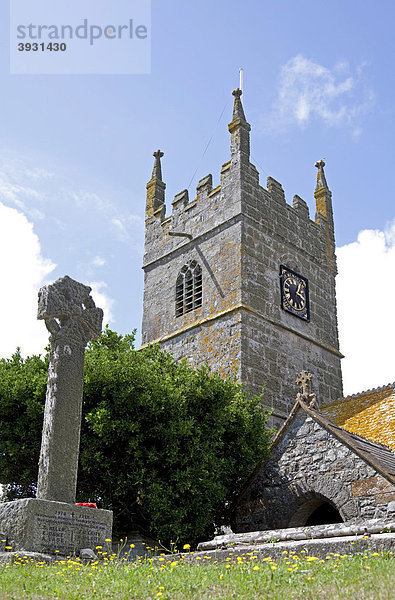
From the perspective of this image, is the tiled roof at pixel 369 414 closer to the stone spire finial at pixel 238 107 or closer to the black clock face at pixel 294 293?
the black clock face at pixel 294 293

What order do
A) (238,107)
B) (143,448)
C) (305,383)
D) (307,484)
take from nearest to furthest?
1. (307,484)
2. (143,448)
3. (305,383)
4. (238,107)

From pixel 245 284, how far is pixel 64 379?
12935mm

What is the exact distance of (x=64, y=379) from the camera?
8.79 m

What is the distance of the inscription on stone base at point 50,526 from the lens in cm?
715

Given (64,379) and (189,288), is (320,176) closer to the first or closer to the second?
(189,288)

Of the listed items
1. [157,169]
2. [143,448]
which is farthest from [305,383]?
[157,169]

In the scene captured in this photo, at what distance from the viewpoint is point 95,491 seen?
1323cm

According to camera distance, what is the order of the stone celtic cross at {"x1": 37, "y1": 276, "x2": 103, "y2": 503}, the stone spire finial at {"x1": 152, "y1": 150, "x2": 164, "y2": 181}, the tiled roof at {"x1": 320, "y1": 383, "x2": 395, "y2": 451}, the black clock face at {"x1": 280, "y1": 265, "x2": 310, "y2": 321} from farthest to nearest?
the stone spire finial at {"x1": 152, "y1": 150, "x2": 164, "y2": 181}, the black clock face at {"x1": 280, "y1": 265, "x2": 310, "y2": 321}, the tiled roof at {"x1": 320, "y1": 383, "x2": 395, "y2": 451}, the stone celtic cross at {"x1": 37, "y1": 276, "x2": 103, "y2": 503}

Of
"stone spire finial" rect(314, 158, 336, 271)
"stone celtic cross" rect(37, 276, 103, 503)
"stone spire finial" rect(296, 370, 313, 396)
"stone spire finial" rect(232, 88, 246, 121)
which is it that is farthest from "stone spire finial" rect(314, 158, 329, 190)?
"stone celtic cross" rect(37, 276, 103, 503)

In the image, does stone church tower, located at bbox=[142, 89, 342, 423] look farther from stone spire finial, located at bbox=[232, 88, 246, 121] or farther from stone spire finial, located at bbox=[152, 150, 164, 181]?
stone spire finial, located at bbox=[152, 150, 164, 181]

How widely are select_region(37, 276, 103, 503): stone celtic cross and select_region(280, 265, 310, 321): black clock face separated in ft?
45.3

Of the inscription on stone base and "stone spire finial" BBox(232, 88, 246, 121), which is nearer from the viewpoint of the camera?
the inscription on stone base

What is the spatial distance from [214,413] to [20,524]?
7.66m

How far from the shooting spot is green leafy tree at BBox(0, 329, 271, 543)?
1291 cm
